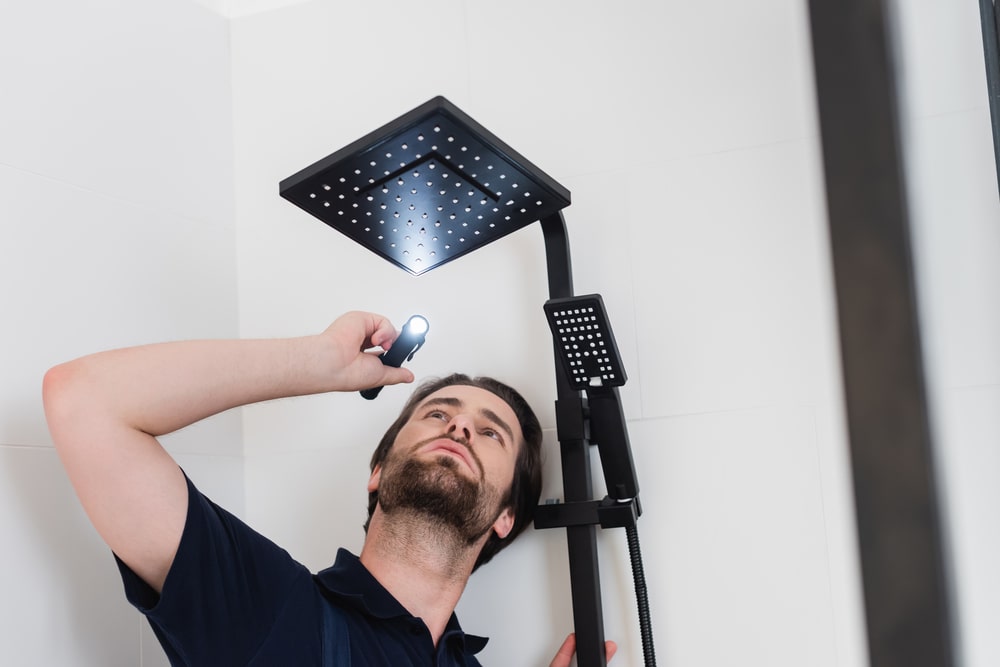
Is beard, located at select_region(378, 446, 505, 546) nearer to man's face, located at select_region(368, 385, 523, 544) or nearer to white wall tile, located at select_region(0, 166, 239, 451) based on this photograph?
man's face, located at select_region(368, 385, 523, 544)

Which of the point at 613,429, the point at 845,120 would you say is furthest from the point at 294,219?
the point at 845,120

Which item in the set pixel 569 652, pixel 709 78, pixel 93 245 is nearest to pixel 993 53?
pixel 709 78

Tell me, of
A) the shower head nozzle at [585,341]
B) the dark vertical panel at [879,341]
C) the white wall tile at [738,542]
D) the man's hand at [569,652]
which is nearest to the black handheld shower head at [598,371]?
the shower head nozzle at [585,341]

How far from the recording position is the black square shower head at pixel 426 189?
36.4 inches

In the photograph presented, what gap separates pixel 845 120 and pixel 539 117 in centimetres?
128

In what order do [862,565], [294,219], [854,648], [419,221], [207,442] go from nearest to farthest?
[862,565]
[419,221]
[854,648]
[207,442]
[294,219]

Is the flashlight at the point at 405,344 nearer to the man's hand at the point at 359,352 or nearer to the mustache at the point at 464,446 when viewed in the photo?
the man's hand at the point at 359,352

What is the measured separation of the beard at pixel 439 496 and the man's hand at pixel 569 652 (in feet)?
0.61

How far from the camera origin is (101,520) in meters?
0.90

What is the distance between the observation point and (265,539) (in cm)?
106

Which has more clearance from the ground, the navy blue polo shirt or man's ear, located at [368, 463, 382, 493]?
man's ear, located at [368, 463, 382, 493]

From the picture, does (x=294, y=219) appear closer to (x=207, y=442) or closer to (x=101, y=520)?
(x=207, y=442)

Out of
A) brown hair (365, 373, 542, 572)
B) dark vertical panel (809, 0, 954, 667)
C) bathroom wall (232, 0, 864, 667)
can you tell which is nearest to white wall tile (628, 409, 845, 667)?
bathroom wall (232, 0, 864, 667)

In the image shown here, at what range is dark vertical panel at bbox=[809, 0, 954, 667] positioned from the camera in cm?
16
